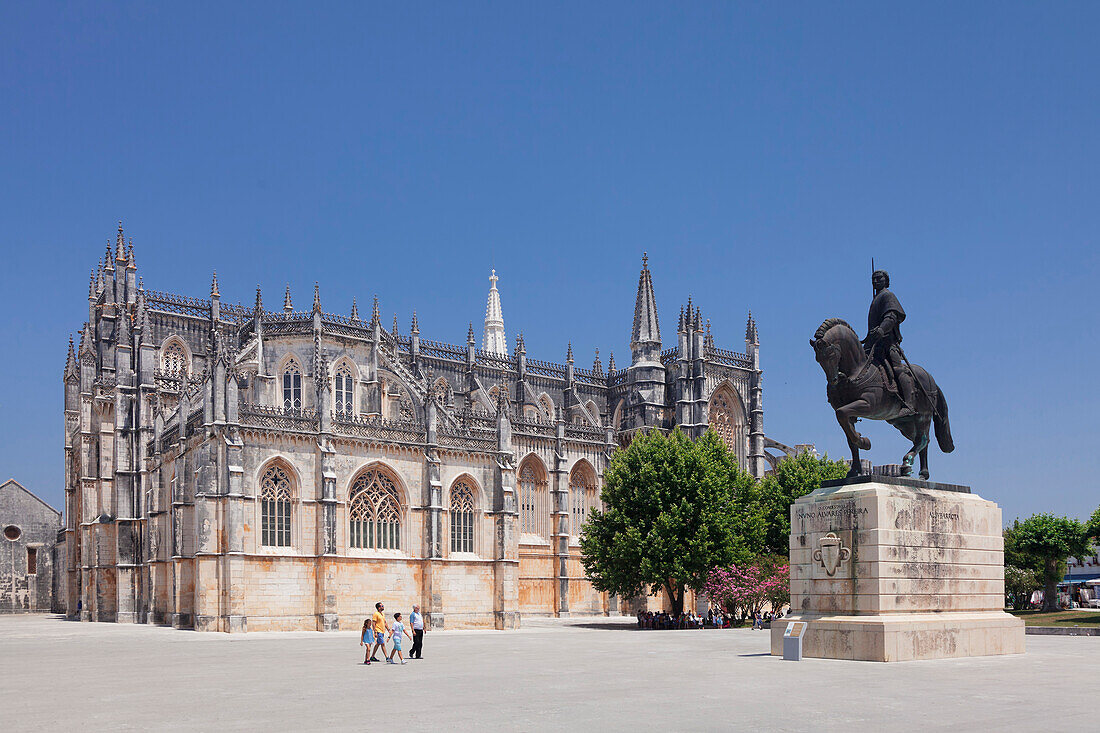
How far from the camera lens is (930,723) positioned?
39.2 ft

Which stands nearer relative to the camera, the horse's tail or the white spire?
the horse's tail

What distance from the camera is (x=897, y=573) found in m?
19.5

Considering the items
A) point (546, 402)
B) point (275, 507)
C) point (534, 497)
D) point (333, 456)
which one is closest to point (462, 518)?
point (333, 456)

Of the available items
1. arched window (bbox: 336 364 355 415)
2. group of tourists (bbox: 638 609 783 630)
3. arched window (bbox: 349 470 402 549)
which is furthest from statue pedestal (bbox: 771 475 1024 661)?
arched window (bbox: 336 364 355 415)

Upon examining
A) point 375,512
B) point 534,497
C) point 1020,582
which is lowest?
point 1020,582

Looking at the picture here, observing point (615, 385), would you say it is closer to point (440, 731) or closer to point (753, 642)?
point (753, 642)

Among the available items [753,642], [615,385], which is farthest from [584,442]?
[753,642]

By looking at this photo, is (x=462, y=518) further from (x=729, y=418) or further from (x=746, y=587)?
(x=729, y=418)

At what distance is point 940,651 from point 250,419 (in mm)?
31403

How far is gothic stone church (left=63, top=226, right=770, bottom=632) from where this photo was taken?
144 feet

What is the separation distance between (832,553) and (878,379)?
142 inches

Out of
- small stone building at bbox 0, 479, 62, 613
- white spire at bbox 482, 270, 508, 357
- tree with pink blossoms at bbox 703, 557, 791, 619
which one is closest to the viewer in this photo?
tree with pink blossoms at bbox 703, 557, 791, 619

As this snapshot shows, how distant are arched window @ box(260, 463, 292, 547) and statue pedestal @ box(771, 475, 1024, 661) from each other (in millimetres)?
27507

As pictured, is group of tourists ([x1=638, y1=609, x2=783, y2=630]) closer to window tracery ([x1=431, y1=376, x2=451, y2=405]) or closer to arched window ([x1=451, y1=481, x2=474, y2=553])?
arched window ([x1=451, y1=481, x2=474, y2=553])
